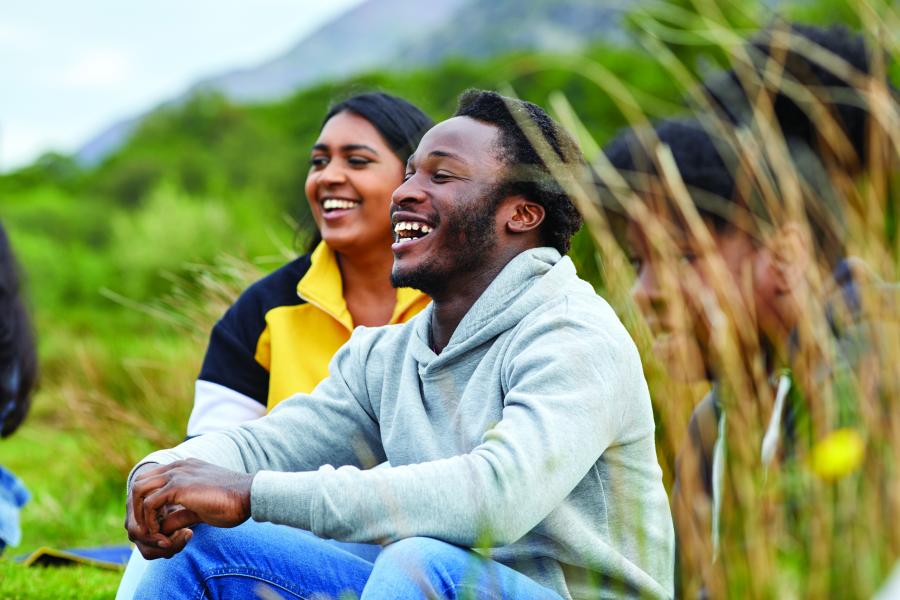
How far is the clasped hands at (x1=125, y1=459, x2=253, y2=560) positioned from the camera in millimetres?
2502

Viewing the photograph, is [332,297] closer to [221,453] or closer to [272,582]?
[221,453]

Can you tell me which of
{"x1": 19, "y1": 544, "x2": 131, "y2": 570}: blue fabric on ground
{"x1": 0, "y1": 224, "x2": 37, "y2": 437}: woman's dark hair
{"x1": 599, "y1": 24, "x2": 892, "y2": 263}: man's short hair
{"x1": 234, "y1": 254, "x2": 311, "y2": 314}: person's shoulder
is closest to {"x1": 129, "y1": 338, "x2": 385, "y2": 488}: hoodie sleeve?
{"x1": 234, "y1": 254, "x2": 311, "y2": 314}: person's shoulder

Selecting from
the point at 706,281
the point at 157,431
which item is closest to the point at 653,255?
the point at 706,281

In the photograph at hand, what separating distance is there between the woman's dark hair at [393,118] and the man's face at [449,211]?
4.43 feet

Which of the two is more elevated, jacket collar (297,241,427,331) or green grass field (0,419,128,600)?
jacket collar (297,241,427,331)

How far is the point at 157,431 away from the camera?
18.6 ft

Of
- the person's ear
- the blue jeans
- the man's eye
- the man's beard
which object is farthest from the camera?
the man's eye

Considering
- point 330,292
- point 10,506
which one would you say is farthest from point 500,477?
point 10,506

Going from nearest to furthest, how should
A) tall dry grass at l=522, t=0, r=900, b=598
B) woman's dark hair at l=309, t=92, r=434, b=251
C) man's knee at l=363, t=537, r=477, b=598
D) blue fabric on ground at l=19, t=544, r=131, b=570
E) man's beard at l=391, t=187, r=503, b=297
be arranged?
tall dry grass at l=522, t=0, r=900, b=598
man's knee at l=363, t=537, r=477, b=598
man's beard at l=391, t=187, r=503, b=297
woman's dark hair at l=309, t=92, r=434, b=251
blue fabric on ground at l=19, t=544, r=131, b=570

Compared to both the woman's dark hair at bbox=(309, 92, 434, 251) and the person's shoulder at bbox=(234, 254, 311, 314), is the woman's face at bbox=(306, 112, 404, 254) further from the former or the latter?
the person's shoulder at bbox=(234, 254, 311, 314)

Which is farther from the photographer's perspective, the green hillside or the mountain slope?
the green hillside

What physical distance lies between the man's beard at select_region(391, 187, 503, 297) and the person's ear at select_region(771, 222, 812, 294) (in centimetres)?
65

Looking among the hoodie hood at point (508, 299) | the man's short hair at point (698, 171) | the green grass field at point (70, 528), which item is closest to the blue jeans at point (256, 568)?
the hoodie hood at point (508, 299)

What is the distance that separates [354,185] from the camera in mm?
4180
